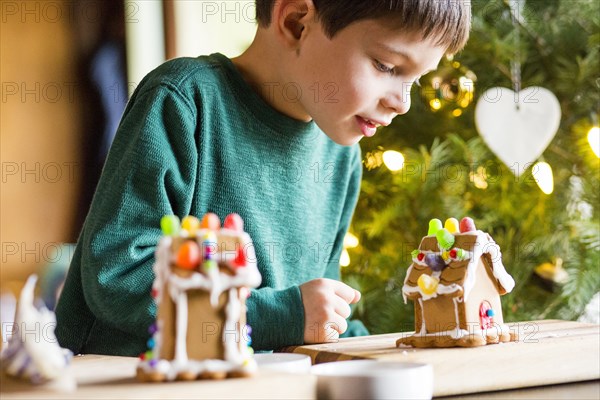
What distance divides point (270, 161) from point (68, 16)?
1.26 m

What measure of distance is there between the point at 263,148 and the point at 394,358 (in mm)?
469

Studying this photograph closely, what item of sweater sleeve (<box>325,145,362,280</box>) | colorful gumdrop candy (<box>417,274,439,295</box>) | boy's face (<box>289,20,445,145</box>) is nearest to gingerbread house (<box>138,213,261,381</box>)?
colorful gumdrop candy (<box>417,274,439,295</box>)

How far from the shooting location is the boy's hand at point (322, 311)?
97 centimetres

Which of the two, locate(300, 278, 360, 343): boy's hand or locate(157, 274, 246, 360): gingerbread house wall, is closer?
locate(157, 274, 246, 360): gingerbread house wall

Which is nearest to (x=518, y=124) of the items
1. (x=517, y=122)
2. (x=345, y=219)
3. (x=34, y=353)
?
(x=517, y=122)

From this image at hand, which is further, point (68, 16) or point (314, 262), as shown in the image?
point (68, 16)

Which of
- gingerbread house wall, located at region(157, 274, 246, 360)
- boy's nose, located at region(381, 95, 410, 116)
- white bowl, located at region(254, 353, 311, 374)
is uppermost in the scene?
boy's nose, located at region(381, 95, 410, 116)

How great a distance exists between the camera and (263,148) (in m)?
1.22

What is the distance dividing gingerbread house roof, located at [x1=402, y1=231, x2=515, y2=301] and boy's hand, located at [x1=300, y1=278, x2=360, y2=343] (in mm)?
86

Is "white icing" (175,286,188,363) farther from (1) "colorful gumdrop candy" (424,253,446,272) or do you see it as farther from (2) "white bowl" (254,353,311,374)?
(1) "colorful gumdrop candy" (424,253,446,272)

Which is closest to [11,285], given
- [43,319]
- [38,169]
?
[38,169]

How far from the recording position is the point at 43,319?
67cm

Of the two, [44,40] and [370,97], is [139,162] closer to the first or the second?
[370,97]

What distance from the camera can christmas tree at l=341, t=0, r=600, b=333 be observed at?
1.73 meters
